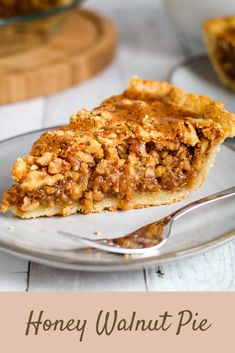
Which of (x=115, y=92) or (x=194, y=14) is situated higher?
(x=194, y=14)

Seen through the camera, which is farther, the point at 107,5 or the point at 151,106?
the point at 107,5

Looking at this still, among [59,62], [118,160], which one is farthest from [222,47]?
[118,160]

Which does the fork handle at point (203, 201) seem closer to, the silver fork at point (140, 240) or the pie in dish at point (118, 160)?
the silver fork at point (140, 240)

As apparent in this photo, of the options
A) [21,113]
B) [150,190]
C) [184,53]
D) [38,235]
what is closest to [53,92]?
[21,113]

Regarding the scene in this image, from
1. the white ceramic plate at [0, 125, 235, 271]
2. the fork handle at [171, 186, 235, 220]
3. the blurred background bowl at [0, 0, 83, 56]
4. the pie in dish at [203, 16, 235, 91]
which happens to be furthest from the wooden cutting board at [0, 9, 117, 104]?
the fork handle at [171, 186, 235, 220]

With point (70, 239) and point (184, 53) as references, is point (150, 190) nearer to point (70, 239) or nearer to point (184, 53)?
point (70, 239)

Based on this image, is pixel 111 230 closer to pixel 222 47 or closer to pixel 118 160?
pixel 118 160
